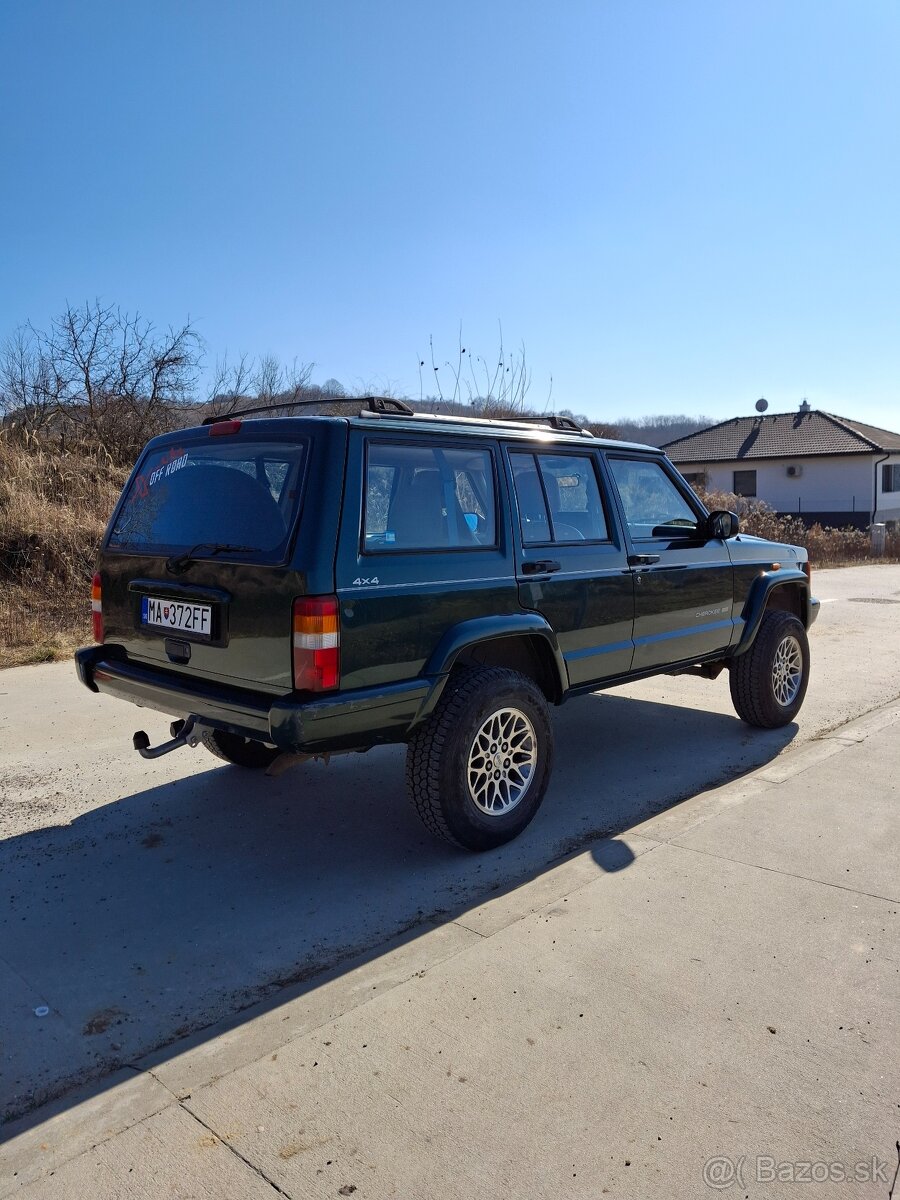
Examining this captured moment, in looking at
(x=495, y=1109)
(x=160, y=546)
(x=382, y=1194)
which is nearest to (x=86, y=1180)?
(x=382, y=1194)

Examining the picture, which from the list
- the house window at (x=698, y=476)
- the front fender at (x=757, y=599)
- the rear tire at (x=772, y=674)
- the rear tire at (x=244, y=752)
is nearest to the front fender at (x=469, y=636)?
the rear tire at (x=244, y=752)

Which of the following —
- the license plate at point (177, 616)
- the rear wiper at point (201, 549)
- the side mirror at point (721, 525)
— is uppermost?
the side mirror at point (721, 525)

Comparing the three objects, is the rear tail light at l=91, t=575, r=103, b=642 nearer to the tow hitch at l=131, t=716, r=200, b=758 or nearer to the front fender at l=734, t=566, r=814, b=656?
the tow hitch at l=131, t=716, r=200, b=758

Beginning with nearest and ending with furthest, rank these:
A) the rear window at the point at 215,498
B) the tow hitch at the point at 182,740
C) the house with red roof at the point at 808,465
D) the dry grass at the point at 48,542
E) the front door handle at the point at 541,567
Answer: the rear window at the point at 215,498
the tow hitch at the point at 182,740
the front door handle at the point at 541,567
the dry grass at the point at 48,542
the house with red roof at the point at 808,465

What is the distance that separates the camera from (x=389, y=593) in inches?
143

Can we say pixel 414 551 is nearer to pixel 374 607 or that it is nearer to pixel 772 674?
pixel 374 607

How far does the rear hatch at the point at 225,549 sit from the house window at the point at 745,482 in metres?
39.0

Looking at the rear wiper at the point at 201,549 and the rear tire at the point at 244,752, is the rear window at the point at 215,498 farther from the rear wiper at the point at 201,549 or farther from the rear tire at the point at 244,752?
the rear tire at the point at 244,752

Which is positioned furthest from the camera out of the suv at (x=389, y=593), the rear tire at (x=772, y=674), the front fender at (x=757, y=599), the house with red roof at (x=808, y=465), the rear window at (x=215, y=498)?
the house with red roof at (x=808, y=465)

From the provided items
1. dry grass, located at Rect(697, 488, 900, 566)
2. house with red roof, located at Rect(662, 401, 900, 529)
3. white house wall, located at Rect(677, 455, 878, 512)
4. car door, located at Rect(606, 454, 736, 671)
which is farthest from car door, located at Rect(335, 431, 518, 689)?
white house wall, located at Rect(677, 455, 878, 512)

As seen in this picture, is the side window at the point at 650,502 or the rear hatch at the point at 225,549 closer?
the rear hatch at the point at 225,549

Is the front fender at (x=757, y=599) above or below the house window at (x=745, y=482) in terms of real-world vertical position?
below

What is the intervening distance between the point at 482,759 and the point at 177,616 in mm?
1467

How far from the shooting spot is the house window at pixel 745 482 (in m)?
40.3
